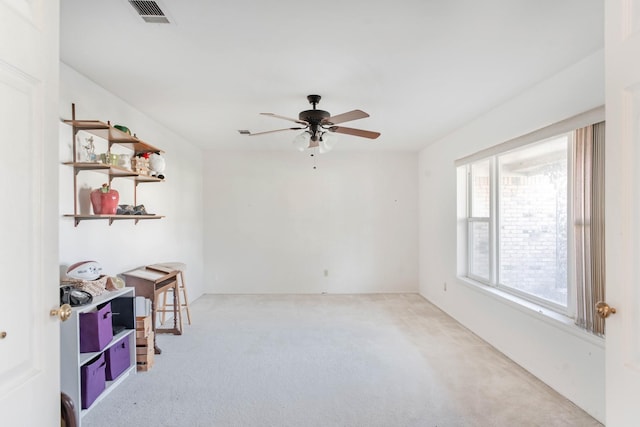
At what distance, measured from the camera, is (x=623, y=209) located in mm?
998

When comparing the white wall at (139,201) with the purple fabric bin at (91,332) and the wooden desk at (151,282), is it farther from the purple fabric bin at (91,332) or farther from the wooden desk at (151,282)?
the purple fabric bin at (91,332)

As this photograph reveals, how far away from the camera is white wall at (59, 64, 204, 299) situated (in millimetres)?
2557

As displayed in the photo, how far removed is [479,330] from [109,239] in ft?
12.8

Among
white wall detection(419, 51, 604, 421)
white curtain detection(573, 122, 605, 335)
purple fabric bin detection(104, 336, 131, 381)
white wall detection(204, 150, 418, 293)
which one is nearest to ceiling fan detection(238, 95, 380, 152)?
white wall detection(419, 51, 604, 421)

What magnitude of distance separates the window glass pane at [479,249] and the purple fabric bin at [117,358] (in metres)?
3.68

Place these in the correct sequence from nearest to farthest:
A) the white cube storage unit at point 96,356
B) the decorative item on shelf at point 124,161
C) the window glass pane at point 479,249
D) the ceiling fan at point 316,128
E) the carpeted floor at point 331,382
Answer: the white cube storage unit at point 96,356 → the carpeted floor at point 331,382 → the decorative item on shelf at point 124,161 → the ceiling fan at point 316,128 → the window glass pane at point 479,249

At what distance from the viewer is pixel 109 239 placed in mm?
3078

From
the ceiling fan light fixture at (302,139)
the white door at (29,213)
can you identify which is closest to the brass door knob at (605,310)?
the white door at (29,213)

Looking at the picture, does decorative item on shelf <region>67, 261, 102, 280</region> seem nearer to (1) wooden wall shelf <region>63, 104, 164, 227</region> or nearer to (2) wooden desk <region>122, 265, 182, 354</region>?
(1) wooden wall shelf <region>63, 104, 164, 227</region>

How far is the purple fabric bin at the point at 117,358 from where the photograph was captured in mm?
2547

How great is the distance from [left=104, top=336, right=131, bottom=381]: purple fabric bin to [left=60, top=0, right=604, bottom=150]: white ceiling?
7.12ft

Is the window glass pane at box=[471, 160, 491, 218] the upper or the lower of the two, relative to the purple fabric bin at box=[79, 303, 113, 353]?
upper

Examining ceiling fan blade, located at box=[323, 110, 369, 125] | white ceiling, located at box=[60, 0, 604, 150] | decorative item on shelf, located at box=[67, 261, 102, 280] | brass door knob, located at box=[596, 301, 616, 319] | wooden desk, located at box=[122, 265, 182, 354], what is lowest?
wooden desk, located at box=[122, 265, 182, 354]

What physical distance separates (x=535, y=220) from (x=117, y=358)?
3.75 meters
